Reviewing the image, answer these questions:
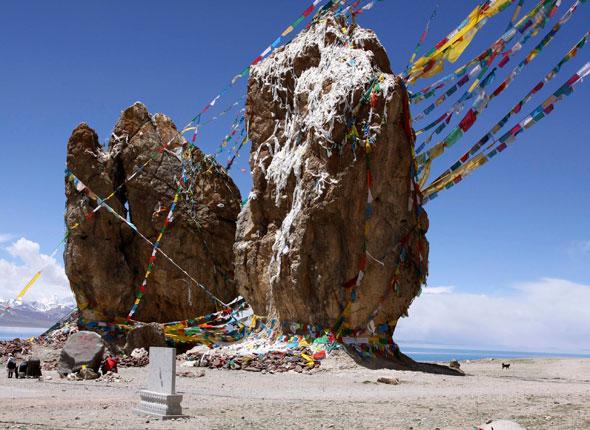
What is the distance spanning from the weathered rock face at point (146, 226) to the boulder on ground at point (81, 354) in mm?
11855

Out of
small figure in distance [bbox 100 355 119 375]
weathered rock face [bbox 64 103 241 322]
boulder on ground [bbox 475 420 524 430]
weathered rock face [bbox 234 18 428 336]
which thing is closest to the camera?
boulder on ground [bbox 475 420 524 430]

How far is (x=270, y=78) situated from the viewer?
2175 cm

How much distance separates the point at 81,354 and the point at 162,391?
6449mm

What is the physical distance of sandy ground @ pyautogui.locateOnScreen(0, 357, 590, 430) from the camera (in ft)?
26.8

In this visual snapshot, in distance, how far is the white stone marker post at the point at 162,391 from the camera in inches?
335

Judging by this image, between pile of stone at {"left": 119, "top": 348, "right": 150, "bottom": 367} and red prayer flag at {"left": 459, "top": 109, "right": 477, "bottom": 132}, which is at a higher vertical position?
red prayer flag at {"left": 459, "top": 109, "right": 477, "bottom": 132}

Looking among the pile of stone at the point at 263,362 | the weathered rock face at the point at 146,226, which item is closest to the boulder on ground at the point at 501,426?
the pile of stone at the point at 263,362

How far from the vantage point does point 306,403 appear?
10.2m

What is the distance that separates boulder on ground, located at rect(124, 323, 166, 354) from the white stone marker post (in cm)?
1342

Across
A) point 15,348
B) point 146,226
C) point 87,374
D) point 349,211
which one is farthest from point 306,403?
point 146,226

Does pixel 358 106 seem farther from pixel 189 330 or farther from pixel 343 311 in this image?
pixel 189 330

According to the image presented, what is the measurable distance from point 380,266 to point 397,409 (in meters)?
8.34

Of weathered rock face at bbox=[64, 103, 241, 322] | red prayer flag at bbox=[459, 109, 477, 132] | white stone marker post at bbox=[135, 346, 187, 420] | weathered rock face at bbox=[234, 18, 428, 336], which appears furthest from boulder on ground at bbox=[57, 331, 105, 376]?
weathered rock face at bbox=[64, 103, 241, 322]

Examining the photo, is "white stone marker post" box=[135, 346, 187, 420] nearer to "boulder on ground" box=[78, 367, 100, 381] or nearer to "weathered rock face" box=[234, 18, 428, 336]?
"boulder on ground" box=[78, 367, 100, 381]
